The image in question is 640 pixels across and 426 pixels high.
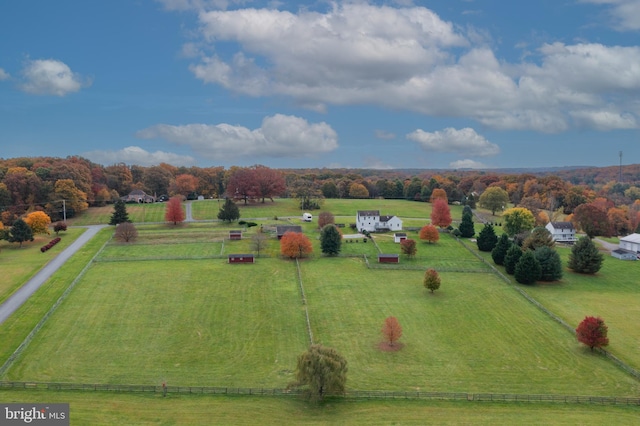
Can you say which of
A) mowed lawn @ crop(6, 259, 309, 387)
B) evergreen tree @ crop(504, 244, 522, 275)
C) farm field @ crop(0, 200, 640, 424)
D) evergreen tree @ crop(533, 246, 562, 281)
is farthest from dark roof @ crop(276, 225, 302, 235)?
evergreen tree @ crop(533, 246, 562, 281)

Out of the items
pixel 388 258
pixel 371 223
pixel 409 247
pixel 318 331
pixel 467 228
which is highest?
Answer: pixel 371 223

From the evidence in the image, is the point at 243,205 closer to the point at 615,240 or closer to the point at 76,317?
the point at 76,317

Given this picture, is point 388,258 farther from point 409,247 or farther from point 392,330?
point 392,330

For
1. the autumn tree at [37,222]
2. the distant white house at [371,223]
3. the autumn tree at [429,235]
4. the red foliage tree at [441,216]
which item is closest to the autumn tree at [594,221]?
the red foliage tree at [441,216]

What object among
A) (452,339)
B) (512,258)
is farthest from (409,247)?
(452,339)

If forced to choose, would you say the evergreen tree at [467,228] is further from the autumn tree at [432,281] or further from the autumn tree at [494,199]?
the autumn tree at [432,281]

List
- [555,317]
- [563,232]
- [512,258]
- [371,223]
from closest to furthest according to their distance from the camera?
[555,317]
[512,258]
[563,232]
[371,223]
